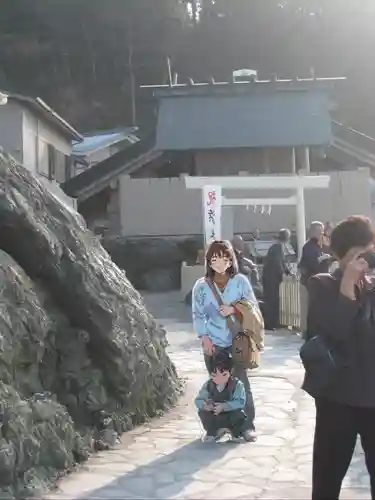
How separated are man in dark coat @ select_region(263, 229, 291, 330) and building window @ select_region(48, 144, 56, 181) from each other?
503 inches

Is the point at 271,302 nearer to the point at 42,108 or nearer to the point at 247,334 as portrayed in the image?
the point at 247,334

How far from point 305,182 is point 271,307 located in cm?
381

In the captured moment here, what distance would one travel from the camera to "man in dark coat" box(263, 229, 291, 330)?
509 inches

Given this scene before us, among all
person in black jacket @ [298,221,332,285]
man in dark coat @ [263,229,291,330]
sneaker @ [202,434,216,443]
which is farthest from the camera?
man in dark coat @ [263,229,291,330]

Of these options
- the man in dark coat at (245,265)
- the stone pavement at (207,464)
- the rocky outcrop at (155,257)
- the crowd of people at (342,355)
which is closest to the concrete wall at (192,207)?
the rocky outcrop at (155,257)

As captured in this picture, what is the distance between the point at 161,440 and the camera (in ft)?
18.8

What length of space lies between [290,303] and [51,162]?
13.8 m

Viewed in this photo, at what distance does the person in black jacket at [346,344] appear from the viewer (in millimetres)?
3340

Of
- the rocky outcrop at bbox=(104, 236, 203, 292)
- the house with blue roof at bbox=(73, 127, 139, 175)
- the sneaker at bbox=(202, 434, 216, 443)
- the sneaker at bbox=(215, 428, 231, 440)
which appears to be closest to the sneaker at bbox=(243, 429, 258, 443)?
the sneaker at bbox=(215, 428, 231, 440)

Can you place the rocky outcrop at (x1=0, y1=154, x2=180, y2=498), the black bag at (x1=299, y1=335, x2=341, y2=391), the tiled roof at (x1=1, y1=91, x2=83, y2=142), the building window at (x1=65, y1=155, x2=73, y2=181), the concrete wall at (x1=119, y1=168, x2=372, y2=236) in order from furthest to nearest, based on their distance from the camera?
the building window at (x1=65, y1=155, x2=73, y2=181) → the concrete wall at (x1=119, y1=168, x2=372, y2=236) → the tiled roof at (x1=1, y1=91, x2=83, y2=142) → the rocky outcrop at (x1=0, y1=154, x2=180, y2=498) → the black bag at (x1=299, y1=335, x2=341, y2=391)

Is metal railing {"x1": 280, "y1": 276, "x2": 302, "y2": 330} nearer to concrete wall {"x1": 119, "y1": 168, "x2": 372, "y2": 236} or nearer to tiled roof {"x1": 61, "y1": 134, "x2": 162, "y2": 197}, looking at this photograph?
concrete wall {"x1": 119, "y1": 168, "x2": 372, "y2": 236}

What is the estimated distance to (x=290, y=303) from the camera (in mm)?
12695

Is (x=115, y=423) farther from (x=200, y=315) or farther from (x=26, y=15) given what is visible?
(x=26, y=15)

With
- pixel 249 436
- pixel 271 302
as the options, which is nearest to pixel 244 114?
pixel 271 302
